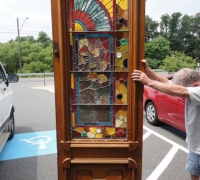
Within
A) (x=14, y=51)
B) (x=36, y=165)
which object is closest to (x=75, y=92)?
(x=36, y=165)

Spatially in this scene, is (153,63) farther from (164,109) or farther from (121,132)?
(121,132)

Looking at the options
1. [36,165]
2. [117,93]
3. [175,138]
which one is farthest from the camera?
[175,138]

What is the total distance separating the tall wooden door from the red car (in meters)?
3.12

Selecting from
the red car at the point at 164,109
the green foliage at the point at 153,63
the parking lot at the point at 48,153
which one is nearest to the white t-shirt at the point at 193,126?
the parking lot at the point at 48,153

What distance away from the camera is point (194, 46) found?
4972cm

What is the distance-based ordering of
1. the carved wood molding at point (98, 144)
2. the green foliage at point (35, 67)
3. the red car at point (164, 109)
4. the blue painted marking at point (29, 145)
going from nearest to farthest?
the carved wood molding at point (98, 144) < the blue painted marking at point (29, 145) < the red car at point (164, 109) < the green foliage at point (35, 67)

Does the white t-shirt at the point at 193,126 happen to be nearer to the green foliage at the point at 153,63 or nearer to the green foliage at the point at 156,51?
the green foliage at the point at 153,63

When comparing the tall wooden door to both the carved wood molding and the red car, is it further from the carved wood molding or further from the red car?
the red car

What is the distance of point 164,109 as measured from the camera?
5438 millimetres

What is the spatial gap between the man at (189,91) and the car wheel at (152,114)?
3.52 meters

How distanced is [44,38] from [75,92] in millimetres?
48074

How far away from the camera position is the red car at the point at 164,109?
4785 millimetres

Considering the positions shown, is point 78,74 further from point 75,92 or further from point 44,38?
point 44,38

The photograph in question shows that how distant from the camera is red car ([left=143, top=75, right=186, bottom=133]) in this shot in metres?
4.79
